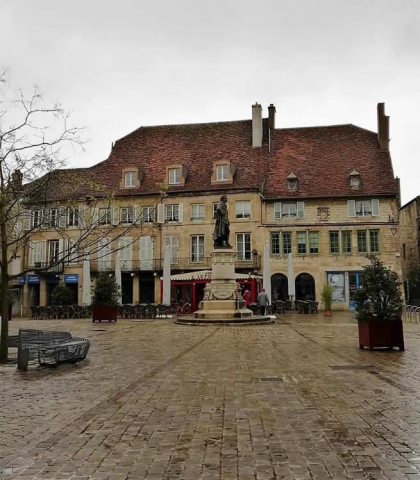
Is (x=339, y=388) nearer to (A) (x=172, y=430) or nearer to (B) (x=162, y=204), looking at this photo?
(A) (x=172, y=430)

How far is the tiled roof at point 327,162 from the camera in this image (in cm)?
3594

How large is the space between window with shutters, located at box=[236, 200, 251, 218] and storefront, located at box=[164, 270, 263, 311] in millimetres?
5660

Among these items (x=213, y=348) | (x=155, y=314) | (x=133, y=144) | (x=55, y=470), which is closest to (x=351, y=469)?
(x=55, y=470)

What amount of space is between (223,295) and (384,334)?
424 inches

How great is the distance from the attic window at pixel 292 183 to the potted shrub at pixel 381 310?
83.1 feet

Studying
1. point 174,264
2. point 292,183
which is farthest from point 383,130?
point 174,264

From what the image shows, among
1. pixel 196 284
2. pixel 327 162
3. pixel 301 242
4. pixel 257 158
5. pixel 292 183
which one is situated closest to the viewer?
pixel 196 284

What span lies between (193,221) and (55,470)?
33.2 meters

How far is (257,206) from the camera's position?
119ft

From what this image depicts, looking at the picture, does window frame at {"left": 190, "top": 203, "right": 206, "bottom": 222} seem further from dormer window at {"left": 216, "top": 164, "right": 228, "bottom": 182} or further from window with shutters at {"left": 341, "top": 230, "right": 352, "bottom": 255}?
window with shutters at {"left": 341, "top": 230, "right": 352, "bottom": 255}

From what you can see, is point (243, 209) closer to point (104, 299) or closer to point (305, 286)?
point (305, 286)

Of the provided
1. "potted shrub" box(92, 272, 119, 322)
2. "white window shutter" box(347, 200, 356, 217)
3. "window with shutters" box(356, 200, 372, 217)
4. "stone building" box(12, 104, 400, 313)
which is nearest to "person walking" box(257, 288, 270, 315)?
"potted shrub" box(92, 272, 119, 322)

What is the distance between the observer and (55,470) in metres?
4.01

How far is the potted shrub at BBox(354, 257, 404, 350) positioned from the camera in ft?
36.8
